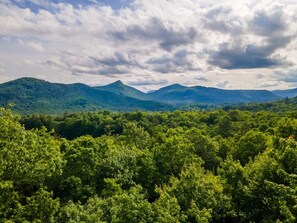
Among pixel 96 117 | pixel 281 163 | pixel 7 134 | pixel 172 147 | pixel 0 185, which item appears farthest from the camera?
pixel 96 117

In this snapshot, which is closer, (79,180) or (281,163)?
(281,163)

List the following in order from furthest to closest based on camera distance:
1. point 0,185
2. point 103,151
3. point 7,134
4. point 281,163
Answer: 1. point 103,151
2. point 281,163
3. point 7,134
4. point 0,185

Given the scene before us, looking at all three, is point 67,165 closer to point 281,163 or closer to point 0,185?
point 0,185

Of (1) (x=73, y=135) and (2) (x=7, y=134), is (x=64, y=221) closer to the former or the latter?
(2) (x=7, y=134)

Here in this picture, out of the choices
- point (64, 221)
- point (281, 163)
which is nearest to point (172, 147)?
point (281, 163)

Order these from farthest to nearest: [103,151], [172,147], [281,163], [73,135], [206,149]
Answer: [73,135]
[206,149]
[172,147]
[103,151]
[281,163]

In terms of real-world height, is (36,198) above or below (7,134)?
below

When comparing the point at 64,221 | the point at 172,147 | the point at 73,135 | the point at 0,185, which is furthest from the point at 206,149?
the point at 73,135

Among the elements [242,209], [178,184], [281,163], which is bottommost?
[242,209]

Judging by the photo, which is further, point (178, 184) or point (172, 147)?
point (172, 147)
